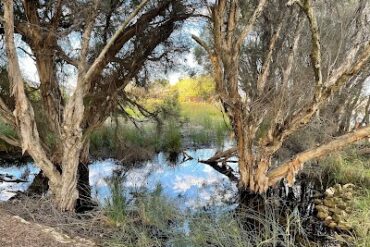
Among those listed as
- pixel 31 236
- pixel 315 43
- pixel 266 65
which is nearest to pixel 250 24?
pixel 266 65

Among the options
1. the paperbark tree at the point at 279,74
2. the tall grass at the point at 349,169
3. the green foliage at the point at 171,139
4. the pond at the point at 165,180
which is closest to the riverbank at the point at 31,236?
the pond at the point at 165,180

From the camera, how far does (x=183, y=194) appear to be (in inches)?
291

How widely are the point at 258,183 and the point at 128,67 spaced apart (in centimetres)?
331

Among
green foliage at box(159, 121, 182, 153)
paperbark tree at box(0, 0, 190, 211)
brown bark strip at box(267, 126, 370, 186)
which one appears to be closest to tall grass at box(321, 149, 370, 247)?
brown bark strip at box(267, 126, 370, 186)

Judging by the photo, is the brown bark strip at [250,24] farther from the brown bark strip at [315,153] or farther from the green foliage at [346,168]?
the green foliage at [346,168]

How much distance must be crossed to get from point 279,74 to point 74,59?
3.60 metres

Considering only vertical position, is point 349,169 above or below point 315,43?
below

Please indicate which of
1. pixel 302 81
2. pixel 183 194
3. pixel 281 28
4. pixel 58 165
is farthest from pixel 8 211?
pixel 281 28

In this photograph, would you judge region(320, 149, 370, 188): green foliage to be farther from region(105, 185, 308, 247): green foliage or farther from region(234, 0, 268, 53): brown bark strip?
region(234, 0, 268, 53): brown bark strip

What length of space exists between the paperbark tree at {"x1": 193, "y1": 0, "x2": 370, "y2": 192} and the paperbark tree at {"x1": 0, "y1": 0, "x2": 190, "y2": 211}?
1387 mm

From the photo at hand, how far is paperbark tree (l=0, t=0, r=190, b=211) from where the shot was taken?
5.22 m

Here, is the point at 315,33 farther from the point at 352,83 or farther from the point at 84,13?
the point at 352,83

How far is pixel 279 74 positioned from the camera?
24.0ft

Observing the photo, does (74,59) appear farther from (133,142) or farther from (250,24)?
(133,142)
